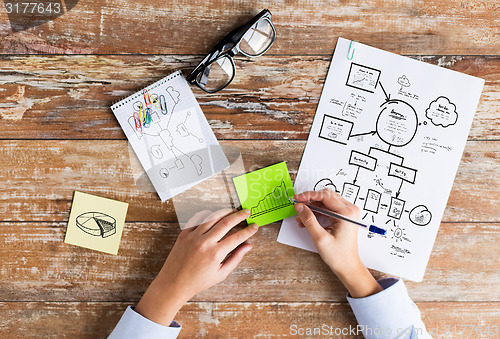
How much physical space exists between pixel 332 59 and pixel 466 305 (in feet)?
2.34

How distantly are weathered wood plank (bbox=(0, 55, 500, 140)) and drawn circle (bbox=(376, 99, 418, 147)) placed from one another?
0.14m

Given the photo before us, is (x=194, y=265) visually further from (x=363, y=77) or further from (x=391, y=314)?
(x=363, y=77)

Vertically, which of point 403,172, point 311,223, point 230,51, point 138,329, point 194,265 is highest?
point 230,51

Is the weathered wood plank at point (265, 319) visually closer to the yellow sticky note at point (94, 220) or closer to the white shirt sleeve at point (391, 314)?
the white shirt sleeve at point (391, 314)

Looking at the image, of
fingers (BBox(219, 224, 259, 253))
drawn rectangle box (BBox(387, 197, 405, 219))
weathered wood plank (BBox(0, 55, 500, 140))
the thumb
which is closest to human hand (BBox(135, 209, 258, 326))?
fingers (BBox(219, 224, 259, 253))

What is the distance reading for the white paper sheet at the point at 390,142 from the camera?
2.79 ft

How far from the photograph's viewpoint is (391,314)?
0.84m

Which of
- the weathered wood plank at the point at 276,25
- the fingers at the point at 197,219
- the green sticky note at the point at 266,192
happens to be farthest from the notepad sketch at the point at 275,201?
the weathered wood plank at the point at 276,25

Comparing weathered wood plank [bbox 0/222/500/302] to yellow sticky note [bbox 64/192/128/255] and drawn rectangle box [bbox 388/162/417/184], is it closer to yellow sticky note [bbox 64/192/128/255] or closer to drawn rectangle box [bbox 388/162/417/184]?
yellow sticky note [bbox 64/192/128/255]

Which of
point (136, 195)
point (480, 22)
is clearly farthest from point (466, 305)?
point (136, 195)

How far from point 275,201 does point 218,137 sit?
21 cm

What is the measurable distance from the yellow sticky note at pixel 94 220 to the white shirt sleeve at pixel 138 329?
0.19 m

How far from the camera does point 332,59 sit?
852mm

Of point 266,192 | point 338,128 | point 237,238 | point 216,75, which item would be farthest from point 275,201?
point 216,75
